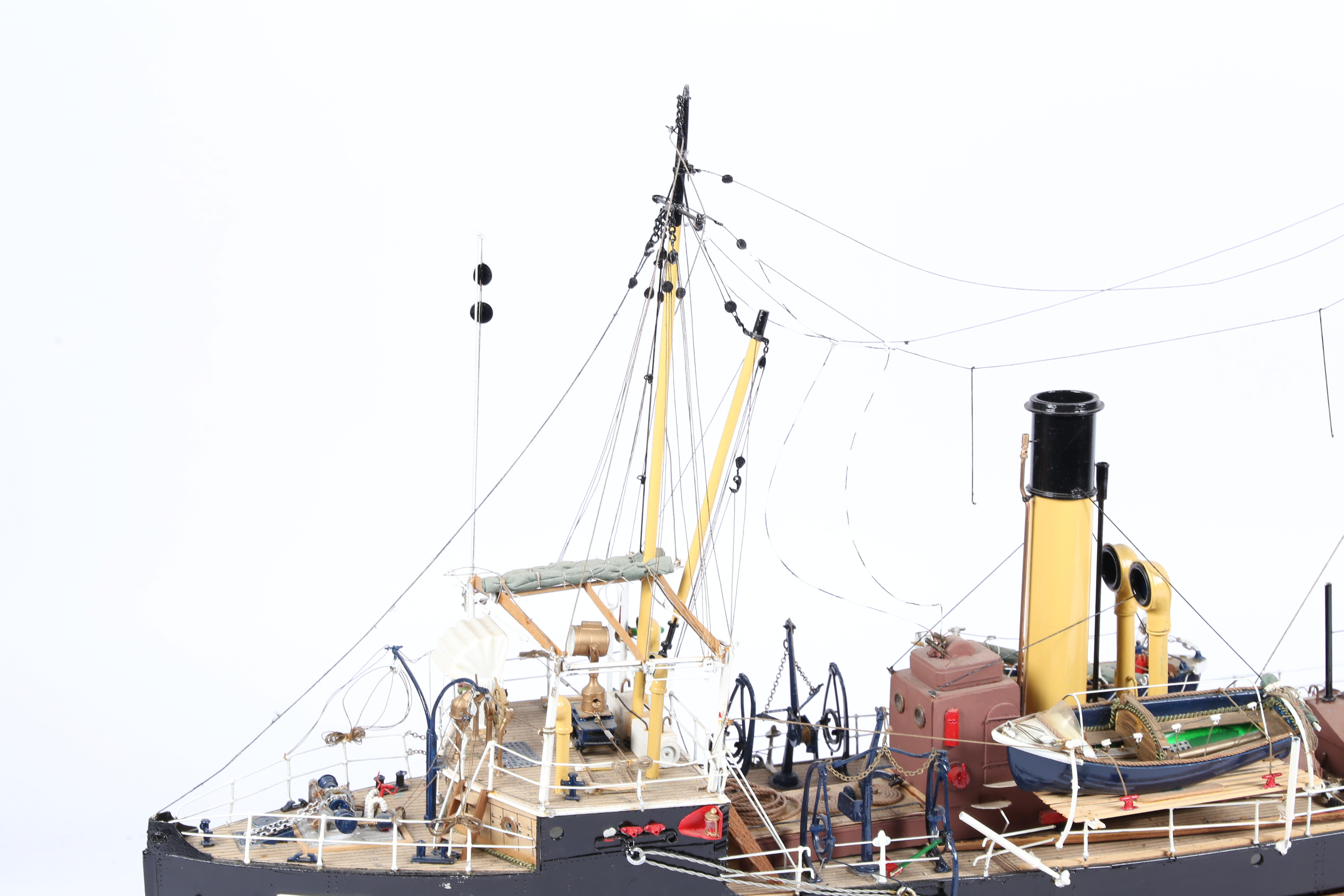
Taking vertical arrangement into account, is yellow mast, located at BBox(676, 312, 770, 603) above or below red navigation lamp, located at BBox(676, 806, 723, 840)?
above

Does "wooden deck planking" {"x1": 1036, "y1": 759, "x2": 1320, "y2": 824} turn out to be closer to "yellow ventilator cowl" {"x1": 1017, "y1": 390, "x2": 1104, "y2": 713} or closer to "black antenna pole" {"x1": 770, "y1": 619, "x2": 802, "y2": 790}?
"yellow ventilator cowl" {"x1": 1017, "y1": 390, "x2": 1104, "y2": 713}

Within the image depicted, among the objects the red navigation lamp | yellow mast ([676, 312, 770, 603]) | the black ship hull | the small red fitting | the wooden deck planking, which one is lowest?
the black ship hull

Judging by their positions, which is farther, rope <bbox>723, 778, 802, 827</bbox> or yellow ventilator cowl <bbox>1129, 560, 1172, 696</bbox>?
yellow ventilator cowl <bbox>1129, 560, 1172, 696</bbox>

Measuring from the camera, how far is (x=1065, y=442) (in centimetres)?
1376

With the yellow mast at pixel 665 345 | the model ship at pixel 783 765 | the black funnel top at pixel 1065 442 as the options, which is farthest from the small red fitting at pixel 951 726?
the yellow mast at pixel 665 345

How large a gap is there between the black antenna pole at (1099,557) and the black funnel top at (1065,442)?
23cm

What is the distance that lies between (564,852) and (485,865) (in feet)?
2.70

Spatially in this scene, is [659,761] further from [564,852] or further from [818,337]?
[818,337]

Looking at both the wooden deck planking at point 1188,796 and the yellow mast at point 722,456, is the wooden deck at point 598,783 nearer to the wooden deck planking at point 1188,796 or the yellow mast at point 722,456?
the yellow mast at point 722,456

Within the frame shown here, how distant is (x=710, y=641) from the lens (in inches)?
495

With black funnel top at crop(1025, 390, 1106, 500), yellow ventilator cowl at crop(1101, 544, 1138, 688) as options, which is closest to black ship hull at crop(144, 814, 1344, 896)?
yellow ventilator cowl at crop(1101, 544, 1138, 688)

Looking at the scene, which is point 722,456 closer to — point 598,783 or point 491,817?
point 598,783

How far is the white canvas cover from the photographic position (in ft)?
40.0

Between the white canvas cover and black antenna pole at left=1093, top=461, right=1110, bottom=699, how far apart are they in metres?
6.06
